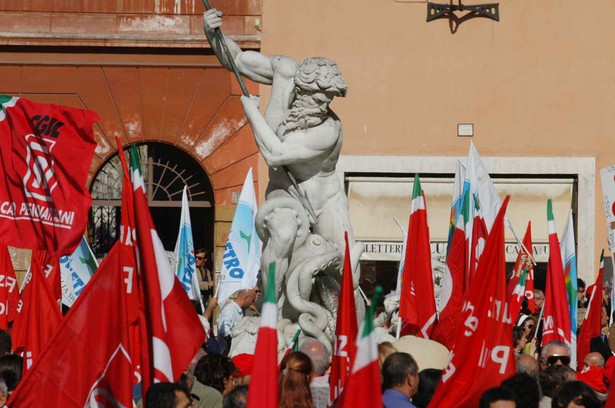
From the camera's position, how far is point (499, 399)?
7.29 meters

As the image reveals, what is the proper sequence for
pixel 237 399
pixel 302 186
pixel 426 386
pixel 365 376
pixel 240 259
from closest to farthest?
pixel 365 376
pixel 237 399
pixel 426 386
pixel 302 186
pixel 240 259

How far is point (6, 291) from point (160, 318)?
5.21 metres

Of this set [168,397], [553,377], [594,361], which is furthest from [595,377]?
[168,397]

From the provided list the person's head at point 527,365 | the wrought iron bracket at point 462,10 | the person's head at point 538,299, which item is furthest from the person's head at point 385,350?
the wrought iron bracket at point 462,10

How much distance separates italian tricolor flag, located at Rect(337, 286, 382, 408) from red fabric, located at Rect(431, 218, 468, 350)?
514cm

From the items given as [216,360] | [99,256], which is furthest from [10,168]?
[99,256]

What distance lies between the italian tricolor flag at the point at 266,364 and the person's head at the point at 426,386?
7.08ft

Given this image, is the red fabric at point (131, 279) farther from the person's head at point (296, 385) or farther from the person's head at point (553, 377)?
the person's head at point (553, 377)

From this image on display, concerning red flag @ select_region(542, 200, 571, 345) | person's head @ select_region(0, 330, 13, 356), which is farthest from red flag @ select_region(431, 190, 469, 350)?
person's head @ select_region(0, 330, 13, 356)

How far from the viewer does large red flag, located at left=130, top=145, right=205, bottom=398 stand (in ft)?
26.8

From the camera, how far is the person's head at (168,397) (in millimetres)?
7305

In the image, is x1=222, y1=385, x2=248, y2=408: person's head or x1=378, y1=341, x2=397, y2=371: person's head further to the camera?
x1=378, y1=341, x2=397, y2=371: person's head

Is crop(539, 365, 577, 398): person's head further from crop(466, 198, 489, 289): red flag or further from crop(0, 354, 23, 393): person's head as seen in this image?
crop(466, 198, 489, 289): red flag

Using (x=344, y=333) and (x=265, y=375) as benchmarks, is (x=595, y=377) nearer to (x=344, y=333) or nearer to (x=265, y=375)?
(x=344, y=333)
